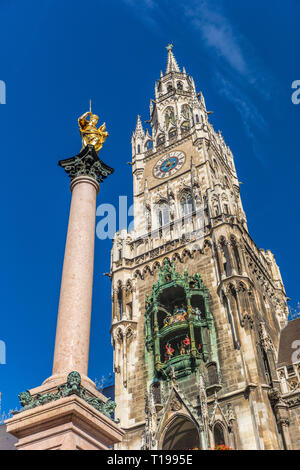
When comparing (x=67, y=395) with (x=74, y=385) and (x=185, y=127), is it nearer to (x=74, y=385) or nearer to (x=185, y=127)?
(x=74, y=385)

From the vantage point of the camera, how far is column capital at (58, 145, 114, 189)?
58.7 ft

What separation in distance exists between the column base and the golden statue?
9.94m

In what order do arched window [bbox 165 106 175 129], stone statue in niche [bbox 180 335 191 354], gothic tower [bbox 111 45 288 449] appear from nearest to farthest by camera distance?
gothic tower [bbox 111 45 288 449] < stone statue in niche [bbox 180 335 191 354] < arched window [bbox 165 106 175 129]

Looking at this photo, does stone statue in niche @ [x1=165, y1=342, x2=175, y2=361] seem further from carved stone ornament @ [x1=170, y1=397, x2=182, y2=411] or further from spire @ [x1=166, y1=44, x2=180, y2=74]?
spire @ [x1=166, y1=44, x2=180, y2=74]

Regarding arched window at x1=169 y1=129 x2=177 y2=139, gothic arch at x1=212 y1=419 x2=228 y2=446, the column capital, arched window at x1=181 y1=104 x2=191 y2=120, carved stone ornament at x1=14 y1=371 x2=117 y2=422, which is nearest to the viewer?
carved stone ornament at x1=14 y1=371 x2=117 y2=422

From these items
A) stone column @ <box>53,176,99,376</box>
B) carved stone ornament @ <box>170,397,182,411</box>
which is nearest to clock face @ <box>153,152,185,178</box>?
carved stone ornament @ <box>170,397,182,411</box>

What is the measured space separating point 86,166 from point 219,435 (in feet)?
49.5

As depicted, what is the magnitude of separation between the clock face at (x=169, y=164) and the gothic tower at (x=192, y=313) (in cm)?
11

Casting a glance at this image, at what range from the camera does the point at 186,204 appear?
39.3 m

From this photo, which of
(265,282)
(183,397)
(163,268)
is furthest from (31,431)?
(265,282)

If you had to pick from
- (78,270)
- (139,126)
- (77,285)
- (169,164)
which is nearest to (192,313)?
(169,164)

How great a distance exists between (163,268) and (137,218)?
7.12 meters

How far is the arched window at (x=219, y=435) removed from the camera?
25061 millimetres

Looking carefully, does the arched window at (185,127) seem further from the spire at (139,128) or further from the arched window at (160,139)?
the spire at (139,128)
